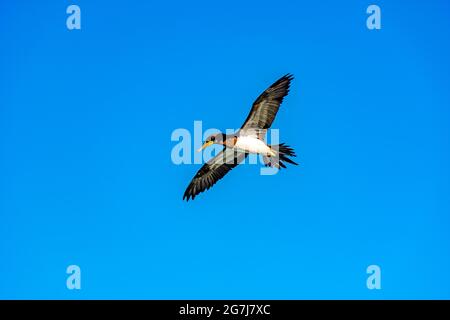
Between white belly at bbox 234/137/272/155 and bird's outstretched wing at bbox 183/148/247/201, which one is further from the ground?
white belly at bbox 234/137/272/155

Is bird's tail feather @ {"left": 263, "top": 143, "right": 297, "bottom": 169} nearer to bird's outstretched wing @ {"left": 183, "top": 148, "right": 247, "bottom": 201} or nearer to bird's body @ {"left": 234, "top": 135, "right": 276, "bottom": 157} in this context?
bird's body @ {"left": 234, "top": 135, "right": 276, "bottom": 157}

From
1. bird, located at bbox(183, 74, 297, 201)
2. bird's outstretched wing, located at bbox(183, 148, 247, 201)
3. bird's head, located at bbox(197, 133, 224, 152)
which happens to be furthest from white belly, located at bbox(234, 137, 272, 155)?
bird's outstretched wing, located at bbox(183, 148, 247, 201)

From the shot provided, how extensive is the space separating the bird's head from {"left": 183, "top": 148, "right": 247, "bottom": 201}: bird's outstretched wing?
1.44 meters

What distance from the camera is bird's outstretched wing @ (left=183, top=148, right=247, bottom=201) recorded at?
708 inches

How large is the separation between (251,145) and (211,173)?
10.1 feet

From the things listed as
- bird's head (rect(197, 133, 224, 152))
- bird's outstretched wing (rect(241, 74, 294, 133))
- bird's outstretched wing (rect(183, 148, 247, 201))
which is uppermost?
bird's outstretched wing (rect(241, 74, 294, 133))

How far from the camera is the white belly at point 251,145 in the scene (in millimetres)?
15284

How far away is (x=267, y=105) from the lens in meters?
15.5

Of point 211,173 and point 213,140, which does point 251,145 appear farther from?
point 211,173

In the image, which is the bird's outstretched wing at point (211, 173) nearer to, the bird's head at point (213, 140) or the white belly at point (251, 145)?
the bird's head at point (213, 140)
